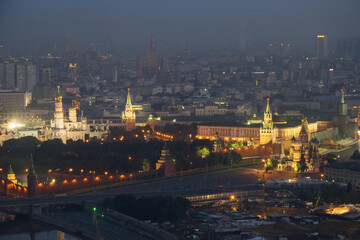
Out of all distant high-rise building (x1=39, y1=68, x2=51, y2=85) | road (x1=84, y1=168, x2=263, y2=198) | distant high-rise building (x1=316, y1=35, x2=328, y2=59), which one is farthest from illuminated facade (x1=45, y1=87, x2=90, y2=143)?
distant high-rise building (x1=316, y1=35, x2=328, y2=59)

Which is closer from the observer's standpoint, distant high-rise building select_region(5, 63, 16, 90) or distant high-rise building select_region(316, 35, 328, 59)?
distant high-rise building select_region(5, 63, 16, 90)

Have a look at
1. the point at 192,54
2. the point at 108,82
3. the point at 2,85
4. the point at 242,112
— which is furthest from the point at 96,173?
the point at 192,54

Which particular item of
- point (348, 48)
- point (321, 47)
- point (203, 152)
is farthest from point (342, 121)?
point (348, 48)

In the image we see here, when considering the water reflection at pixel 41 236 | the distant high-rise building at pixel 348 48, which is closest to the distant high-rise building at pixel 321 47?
the distant high-rise building at pixel 348 48

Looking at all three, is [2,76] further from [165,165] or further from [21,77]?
[165,165]

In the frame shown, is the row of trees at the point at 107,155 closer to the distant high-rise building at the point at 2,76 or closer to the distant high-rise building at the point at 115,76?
the distant high-rise building at the point at 2,76

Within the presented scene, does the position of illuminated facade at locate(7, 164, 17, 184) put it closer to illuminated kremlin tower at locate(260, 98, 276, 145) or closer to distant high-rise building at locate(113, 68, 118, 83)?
illuminated kremlin tower at locate(260, 98, 276, 145)

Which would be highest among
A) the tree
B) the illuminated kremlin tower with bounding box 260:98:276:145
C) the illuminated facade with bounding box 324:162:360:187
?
the illuminated kremlin tower with bounding box 260:98:276:145

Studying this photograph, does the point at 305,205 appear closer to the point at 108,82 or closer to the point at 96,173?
the point at 96,173
